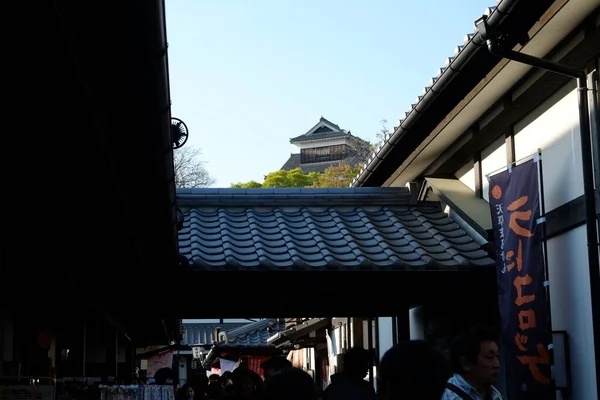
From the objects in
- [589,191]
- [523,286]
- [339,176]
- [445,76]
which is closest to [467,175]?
[445,76]

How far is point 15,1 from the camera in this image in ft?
11.3

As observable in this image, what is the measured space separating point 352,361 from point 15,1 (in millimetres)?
5547

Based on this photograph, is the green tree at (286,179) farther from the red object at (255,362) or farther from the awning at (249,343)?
the red object at (255,362)

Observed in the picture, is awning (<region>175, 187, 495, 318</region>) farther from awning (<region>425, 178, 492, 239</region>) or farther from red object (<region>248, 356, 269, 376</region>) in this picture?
red object (<region>248, 356, 269, 376</region>)

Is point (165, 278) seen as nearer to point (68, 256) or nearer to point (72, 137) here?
point (68, 256)

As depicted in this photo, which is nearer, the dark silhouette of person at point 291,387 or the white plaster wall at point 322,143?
the dark silhouette of person at point 291,387

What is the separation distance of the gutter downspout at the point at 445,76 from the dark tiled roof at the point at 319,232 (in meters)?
0.96

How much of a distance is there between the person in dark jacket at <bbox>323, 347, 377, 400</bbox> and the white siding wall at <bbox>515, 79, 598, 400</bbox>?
8.54 ft

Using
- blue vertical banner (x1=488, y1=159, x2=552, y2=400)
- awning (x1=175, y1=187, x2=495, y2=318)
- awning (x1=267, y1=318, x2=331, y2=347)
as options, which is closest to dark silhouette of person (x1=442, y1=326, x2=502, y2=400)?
blue vertical banner (x1=488, y1=159, x2=552, y2=400)

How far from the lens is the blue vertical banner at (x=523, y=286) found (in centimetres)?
942

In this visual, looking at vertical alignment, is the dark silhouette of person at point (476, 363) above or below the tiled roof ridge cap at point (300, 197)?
below

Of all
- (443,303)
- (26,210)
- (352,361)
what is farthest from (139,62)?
(443,303)

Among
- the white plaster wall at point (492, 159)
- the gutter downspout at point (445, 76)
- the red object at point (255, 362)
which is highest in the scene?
the gutter downspout at point (445, 76)

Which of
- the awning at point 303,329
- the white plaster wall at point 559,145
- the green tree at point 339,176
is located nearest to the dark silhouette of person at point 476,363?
the white plaster wall at point 559,145
